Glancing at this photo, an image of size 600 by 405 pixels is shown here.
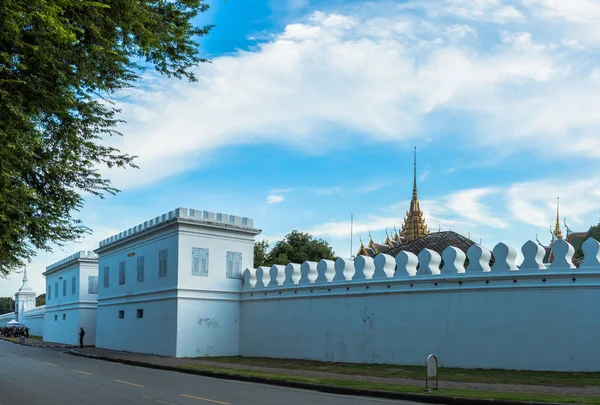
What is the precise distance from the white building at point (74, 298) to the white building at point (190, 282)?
14.9 meters

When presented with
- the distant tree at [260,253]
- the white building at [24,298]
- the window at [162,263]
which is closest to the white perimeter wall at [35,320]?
the white building at [24,298]

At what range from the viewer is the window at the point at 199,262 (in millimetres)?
29312

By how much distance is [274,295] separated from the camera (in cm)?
2759

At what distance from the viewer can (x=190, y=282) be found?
95.0 ft

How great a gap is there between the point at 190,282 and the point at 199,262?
3.45 ft

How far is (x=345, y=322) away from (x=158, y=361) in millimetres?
8149

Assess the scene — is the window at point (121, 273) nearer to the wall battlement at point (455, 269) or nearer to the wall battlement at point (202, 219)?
the wall battlement at point (202, 219)

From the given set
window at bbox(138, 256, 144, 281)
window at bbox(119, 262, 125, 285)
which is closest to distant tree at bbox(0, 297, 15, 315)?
window at bbox(119, 262, 125, 285)

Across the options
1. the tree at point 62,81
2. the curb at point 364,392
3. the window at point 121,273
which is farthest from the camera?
the window at point 121,273

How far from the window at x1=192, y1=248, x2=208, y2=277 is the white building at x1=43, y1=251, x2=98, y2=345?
781 inches

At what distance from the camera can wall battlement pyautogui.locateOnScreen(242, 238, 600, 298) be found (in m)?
17.9

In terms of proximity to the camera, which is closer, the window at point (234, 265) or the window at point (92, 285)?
the window at point (234, 265)

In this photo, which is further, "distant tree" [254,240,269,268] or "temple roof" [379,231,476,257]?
"distant tree" [254,240,269,268]

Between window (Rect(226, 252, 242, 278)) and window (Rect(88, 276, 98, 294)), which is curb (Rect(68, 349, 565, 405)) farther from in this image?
window (Rect(88, 276, 98, 294))
